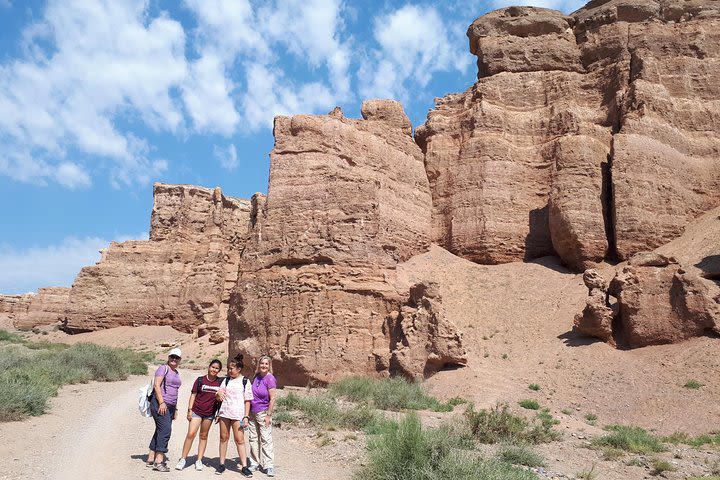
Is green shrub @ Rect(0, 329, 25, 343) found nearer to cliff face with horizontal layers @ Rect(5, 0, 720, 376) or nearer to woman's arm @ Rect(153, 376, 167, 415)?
cliff face with horizontal layers @ Rect(5, 0, 720, 376)

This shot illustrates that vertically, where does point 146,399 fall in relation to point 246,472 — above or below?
above

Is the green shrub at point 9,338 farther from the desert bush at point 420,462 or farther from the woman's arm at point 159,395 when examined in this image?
the desert bush at point 420,462

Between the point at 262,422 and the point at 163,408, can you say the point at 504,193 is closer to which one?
the point at 262,422

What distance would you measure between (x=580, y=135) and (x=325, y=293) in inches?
672

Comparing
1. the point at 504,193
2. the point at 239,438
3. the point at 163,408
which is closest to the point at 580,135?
the point at 504,193

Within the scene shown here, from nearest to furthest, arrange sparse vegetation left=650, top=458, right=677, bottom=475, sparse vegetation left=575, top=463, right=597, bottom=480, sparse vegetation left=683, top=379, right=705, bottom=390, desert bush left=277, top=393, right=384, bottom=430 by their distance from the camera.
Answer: sparse vegetation left=575, top=463, right=597, bottom=480, sparse vegetation left=650, top=458, right=677, bottom=475, desert bush left=277, top=393, right=384, bottom=430, sparse vegetation left=683, top=379, right=705, bottom=390

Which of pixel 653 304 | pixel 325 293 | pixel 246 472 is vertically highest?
pixel 325 293

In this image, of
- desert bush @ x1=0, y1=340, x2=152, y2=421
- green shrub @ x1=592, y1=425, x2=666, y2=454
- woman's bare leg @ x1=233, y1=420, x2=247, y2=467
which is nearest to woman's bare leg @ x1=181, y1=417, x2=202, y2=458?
woman's bare leg @ x1=233, y1=420, x2=247, y2=467

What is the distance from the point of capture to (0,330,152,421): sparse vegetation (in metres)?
11.7

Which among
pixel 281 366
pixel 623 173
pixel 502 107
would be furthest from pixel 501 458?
pixel 502 107

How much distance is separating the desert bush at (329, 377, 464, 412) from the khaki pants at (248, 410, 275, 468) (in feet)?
18.8

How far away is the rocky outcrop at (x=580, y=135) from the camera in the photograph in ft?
83.4

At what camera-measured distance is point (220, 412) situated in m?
7.98

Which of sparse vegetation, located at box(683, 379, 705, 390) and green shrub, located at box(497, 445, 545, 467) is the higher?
sparse vegetation, located at box(683, 379, 705, 390)
